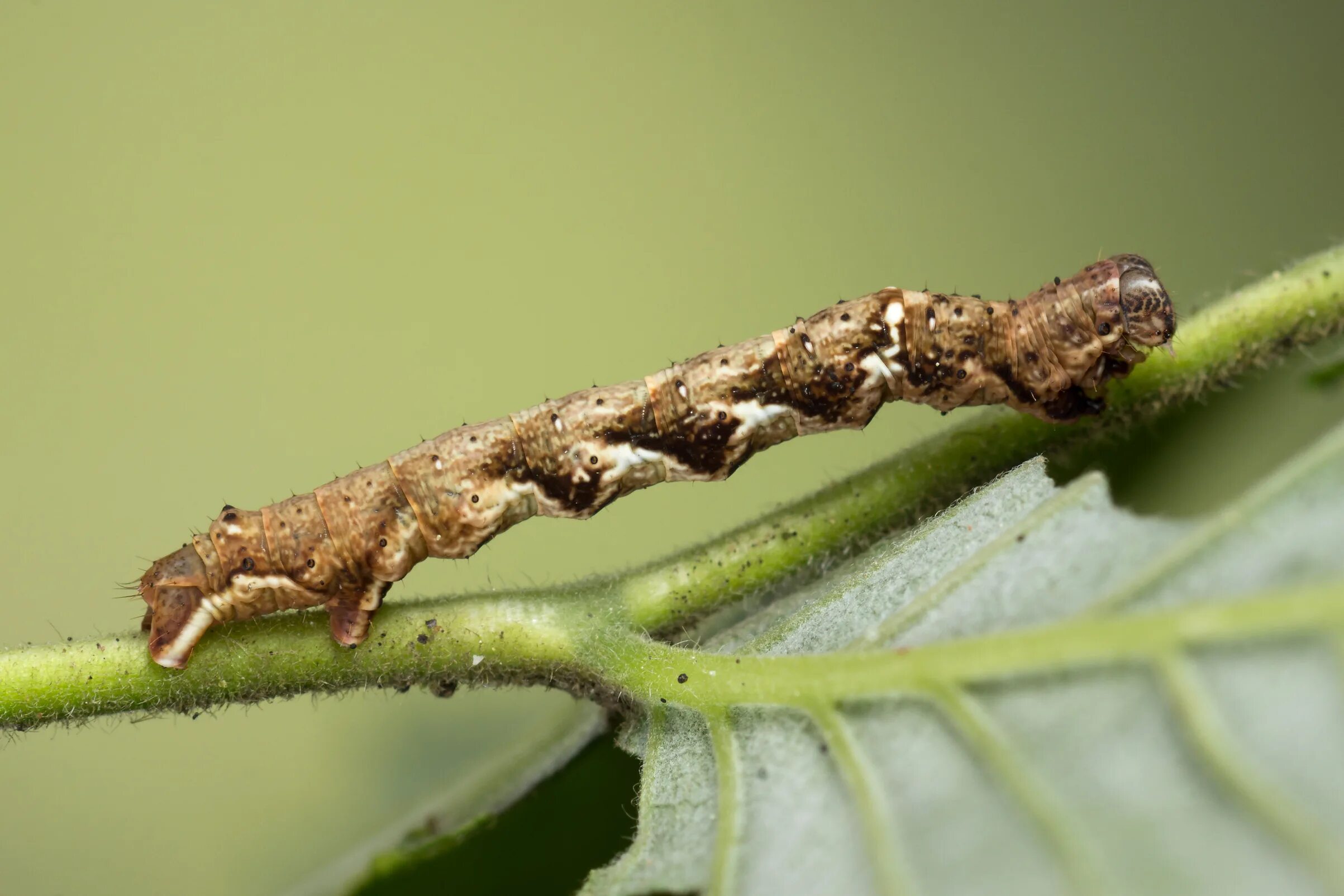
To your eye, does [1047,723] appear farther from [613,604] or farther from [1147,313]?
[1147,313]

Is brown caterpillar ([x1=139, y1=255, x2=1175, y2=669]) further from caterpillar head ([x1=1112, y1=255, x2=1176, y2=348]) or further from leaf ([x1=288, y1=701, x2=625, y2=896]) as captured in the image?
leaf ([x1=288, y1=701, x2=625, y2=896])

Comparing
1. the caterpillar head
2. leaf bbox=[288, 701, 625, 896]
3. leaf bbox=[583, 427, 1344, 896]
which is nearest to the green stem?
the caterpillar head

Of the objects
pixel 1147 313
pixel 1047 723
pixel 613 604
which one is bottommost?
pixel 1047 723

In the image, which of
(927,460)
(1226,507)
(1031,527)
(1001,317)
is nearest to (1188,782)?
(1226,507)

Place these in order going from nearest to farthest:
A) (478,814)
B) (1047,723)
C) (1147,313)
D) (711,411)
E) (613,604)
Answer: (1047,723), (613,604), (1147,313), (711,411), (478,814)

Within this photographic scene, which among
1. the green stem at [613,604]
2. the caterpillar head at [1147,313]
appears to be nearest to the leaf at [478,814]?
the green stem at [613,604]

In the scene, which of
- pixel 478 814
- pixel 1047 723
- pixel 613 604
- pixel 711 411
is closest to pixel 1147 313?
pixel 711 411

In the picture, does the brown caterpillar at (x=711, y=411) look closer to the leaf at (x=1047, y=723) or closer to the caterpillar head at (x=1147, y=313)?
the caterpillar head at (x=1147, y=313)

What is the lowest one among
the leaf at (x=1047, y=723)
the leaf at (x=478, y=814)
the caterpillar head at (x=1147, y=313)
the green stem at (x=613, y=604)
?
the leaf at (x=478, y=814)
